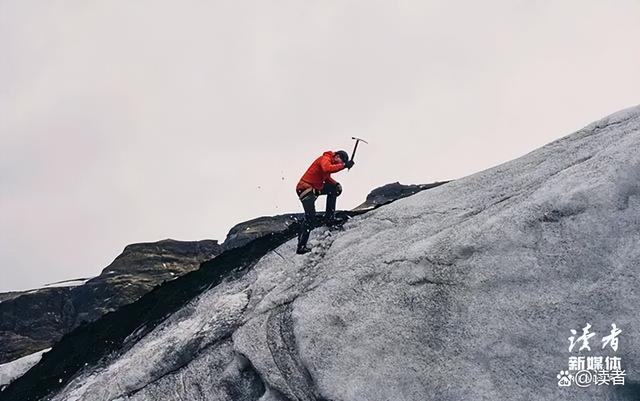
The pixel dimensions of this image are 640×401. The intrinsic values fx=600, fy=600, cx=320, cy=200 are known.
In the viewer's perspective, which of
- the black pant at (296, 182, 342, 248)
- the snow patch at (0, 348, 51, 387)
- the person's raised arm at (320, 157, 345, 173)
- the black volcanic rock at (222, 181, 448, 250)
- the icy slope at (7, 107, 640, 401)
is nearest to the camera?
the icy slope at (7, 107, 640, 401)

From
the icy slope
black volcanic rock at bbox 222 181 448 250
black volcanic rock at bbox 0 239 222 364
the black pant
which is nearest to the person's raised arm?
the black pant

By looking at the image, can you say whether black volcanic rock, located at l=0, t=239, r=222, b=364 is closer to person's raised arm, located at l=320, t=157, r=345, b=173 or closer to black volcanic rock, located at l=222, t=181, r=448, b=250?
black volcanic rock, located at l=222, t=181, r=448, b=250

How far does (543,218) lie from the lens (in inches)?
551

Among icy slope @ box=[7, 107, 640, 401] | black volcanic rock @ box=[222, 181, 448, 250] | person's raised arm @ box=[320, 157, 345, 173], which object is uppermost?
black volcanic rock @ box=[222, 181, 448, 250]

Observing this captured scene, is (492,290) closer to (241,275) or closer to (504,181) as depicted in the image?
(504,181)

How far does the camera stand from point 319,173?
1845 cm

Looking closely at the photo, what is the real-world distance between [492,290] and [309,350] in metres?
4.45

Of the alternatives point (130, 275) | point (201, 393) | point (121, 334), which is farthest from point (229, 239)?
point (201, 393)

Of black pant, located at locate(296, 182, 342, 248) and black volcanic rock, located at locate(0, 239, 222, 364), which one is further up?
black volcanic rock, located at locate(0, 239, 222, 364)

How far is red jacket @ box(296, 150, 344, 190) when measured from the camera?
18016 millimetres

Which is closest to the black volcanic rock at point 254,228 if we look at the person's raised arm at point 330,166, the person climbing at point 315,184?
the person climbing at point 315,184

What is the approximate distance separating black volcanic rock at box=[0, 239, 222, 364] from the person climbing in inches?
1207

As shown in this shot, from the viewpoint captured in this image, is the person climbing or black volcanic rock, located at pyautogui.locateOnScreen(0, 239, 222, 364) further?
black volcanic rock, located at pyautogui.locateOnScreen(0, 239, 222, 364)

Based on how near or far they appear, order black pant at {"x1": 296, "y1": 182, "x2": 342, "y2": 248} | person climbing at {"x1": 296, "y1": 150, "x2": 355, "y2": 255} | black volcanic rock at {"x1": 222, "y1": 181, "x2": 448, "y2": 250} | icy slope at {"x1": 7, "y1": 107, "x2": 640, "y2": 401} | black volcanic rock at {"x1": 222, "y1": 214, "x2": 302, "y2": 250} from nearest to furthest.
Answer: icy slope at {"x1": 7, "y1": 107, "x2": 640, "y2": 401}, person climbing at {"x1": 296, "y1": 150, "x2": 355, "y2": 255}, black pant at {"x1": 296, "y1": 182, "x2": 342, "y2": 248}, black volcanic rock at {"x1": 222, "y1": 181, "x2": 448, "y2": 250}, black volcanic rock at {"x1": 222, "y1": 214, "x2": 302, "y2": 250}
